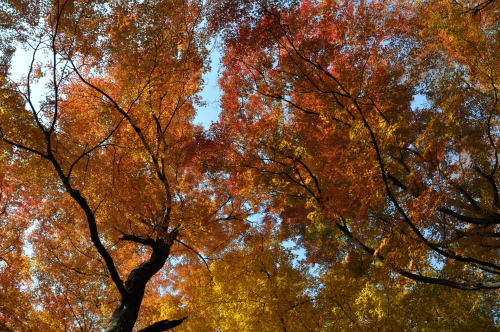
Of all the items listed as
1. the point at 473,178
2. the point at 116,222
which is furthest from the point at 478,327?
the point at 116,222

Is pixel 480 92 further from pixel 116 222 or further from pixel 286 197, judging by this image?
pixel 116 222

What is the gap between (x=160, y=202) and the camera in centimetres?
884

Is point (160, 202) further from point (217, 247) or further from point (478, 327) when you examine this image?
point (478, 327)

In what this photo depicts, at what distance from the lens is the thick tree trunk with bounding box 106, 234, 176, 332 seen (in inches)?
224

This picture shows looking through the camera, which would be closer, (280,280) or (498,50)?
(498,50)

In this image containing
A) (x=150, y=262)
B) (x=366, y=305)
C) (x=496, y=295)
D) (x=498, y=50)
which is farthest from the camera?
(x=496, y=295)

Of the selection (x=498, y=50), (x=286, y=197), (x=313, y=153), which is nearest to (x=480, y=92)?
(x=498, y=50)

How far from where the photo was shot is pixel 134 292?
6.27 m

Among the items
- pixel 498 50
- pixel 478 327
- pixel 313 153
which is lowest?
pixel 478 327

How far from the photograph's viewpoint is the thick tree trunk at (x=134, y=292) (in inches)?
224

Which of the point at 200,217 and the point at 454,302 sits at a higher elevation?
the point at 200,217

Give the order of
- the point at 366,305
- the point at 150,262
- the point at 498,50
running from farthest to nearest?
1. the point at 366,305
2. the point at 498,50
3. the point at 150,262

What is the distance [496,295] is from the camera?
1060cm

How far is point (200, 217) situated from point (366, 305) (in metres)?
4.83
